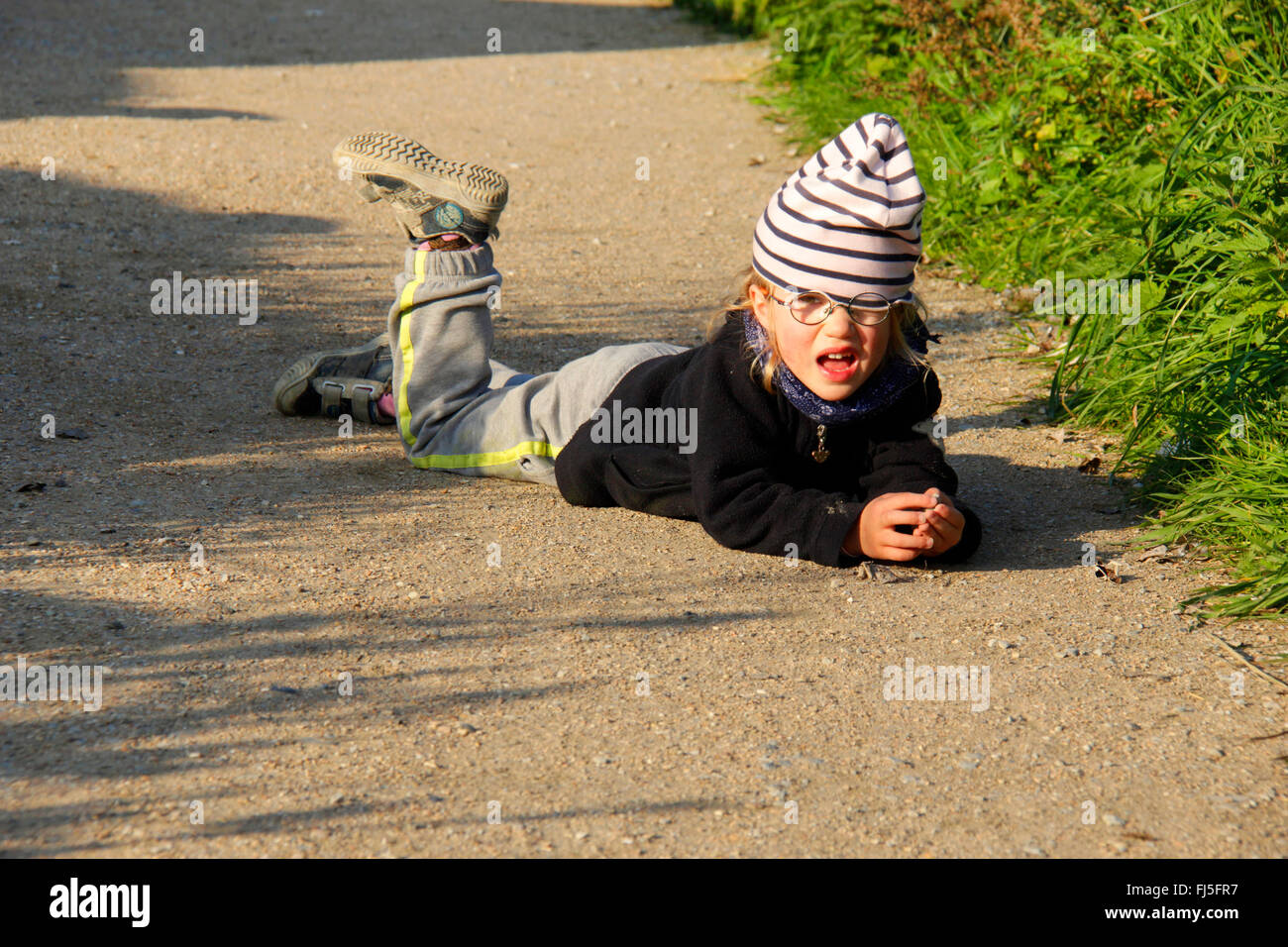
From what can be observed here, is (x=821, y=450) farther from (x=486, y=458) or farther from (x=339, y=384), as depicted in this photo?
(x=339, y=384)

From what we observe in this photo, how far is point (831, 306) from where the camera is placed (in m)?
3.03

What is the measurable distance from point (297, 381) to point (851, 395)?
72.1 inches

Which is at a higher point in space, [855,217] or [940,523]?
[855,217]

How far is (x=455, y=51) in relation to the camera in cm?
980

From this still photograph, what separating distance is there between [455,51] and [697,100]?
7.09 ft

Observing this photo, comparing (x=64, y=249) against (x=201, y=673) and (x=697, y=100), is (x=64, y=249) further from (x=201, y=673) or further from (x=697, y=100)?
(x=697, y=100)

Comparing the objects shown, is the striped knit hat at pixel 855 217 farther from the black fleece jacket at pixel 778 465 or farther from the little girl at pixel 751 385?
the black fleece jacket at pixel 778 465

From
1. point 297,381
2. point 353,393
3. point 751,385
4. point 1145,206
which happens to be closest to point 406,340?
point 353,393

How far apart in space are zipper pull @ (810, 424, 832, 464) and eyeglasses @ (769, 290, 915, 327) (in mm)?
315

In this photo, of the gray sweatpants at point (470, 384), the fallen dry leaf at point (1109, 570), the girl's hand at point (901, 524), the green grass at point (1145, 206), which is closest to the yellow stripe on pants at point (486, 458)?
the gray sweatpants at point (470, 384)

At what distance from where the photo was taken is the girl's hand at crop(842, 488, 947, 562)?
3082 millimetres

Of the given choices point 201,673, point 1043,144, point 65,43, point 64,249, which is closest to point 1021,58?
point 1043,144

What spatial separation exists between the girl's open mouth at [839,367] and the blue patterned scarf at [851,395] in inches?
2.8

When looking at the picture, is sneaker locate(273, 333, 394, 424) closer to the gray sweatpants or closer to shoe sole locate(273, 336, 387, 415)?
shoe sole locate(273, 336, 387, 415)
